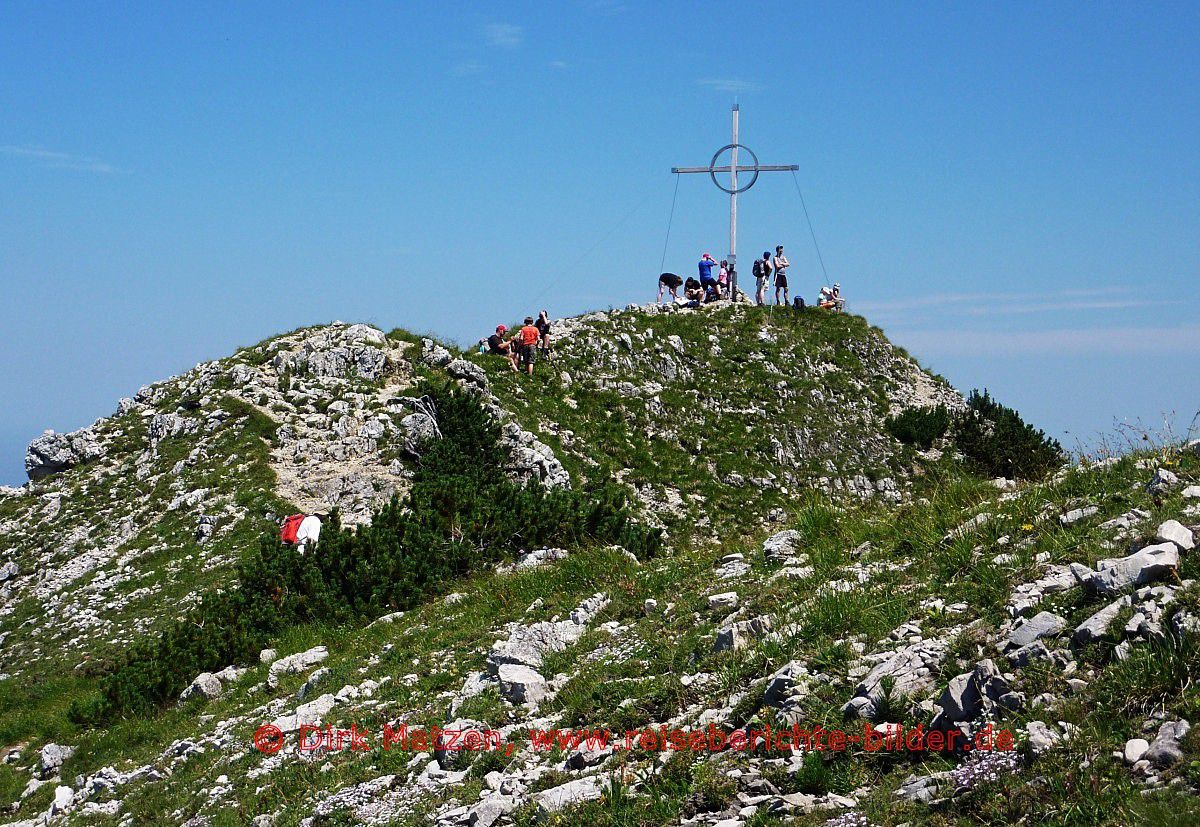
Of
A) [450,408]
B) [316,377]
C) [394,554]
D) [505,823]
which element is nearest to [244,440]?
[316,377]

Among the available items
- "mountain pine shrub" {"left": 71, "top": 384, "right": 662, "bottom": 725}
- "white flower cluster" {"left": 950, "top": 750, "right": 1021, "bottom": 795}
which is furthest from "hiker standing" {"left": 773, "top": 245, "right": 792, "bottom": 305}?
"white flower cluster" {"left": 950, "top": 750, "right": 1021, "bottom": 795}

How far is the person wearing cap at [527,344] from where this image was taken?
3200 cm

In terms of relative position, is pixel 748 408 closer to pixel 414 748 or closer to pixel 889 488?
pixel 889 488

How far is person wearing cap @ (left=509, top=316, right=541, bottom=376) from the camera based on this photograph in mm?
32000

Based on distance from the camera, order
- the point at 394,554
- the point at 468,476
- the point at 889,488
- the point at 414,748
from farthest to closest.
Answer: the point at 889,488, the point at 468,476, the point at 394,554, the point at 414,748

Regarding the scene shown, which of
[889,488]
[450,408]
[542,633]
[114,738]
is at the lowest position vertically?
[114,738]

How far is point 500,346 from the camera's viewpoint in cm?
3303

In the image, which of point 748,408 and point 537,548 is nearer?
point 537,548

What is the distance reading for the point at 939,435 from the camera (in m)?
34.9

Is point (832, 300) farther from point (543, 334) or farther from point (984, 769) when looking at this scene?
point (984, 769)

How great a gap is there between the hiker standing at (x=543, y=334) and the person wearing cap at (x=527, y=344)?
1.15 feet

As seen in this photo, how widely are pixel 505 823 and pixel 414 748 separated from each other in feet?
7.26

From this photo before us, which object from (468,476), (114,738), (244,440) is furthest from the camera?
(244,440)

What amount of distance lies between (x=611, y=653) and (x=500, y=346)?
919 inches
